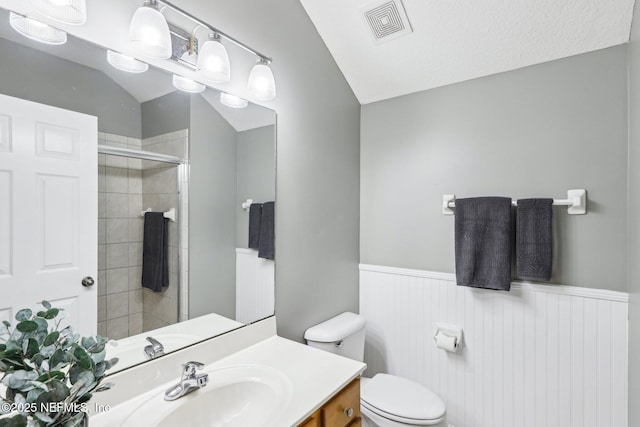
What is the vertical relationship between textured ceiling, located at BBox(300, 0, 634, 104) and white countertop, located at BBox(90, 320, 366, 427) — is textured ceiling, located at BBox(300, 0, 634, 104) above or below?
above

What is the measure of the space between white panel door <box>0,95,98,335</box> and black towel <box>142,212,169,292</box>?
0.48 feet

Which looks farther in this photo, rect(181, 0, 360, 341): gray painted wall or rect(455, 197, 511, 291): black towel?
rect(455, 197, 511, 291): black towel

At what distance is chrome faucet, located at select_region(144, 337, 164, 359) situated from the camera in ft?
3.38

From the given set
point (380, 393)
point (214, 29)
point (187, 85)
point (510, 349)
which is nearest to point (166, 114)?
point (187, 85)

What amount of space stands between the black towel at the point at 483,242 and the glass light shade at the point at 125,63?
1.58 meters

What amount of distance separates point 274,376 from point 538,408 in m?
1.43

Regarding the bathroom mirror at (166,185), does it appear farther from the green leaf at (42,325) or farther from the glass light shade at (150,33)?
the green leaf at (42,325)

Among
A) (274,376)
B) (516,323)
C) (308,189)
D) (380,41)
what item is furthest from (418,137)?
(274,376)

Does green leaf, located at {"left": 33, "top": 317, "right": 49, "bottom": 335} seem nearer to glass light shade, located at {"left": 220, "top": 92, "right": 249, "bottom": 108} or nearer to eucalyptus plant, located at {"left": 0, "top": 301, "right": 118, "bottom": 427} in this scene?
eucalyptus plant, located at {"left": 0, "top": 301, "right": 118, "bottom": 427}

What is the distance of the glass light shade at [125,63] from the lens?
0.98 m

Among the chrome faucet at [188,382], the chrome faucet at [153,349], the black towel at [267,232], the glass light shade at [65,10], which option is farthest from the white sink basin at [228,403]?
the glass light shade at [65,10]

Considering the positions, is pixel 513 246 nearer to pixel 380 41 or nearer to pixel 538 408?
pixel 538 408

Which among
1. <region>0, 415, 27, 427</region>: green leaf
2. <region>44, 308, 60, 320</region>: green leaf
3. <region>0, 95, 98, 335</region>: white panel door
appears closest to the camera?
<region>0, 415, 27, 427</region>: green leaf

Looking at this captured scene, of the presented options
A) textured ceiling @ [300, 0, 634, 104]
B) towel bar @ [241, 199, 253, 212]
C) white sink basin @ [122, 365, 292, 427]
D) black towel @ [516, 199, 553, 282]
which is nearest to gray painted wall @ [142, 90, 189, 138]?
towel bar @ [241, 199, 253, 212]
